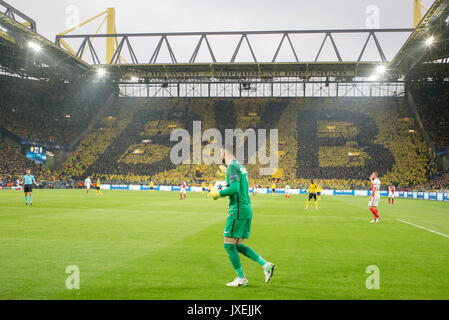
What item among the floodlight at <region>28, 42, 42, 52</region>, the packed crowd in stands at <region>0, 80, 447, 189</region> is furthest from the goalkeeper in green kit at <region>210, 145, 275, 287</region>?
the packed crowd in stands at <region>0, 80, 447, 189</region>

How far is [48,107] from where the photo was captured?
2694 inches

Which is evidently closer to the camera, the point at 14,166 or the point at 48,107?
the point at 14,166

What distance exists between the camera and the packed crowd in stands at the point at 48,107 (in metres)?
61.8

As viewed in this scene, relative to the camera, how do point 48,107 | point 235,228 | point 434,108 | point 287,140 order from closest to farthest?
point 235,228 → point 434,108 → point 287,140 → point 48,107

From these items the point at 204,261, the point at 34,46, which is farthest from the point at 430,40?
the point at 34,46

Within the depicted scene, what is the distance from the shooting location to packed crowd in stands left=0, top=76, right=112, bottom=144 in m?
61.8

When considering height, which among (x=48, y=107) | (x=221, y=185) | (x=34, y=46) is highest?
(x=34, y=46)

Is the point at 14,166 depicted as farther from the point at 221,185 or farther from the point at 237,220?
the point at 237,220

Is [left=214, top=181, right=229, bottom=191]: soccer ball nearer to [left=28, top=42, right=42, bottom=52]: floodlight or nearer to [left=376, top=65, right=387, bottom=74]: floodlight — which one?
[left=28, top=42, right=42, bottom=52]: floodlight

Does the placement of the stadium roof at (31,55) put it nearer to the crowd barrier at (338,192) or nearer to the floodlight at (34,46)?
the floodlight at (34,46)
